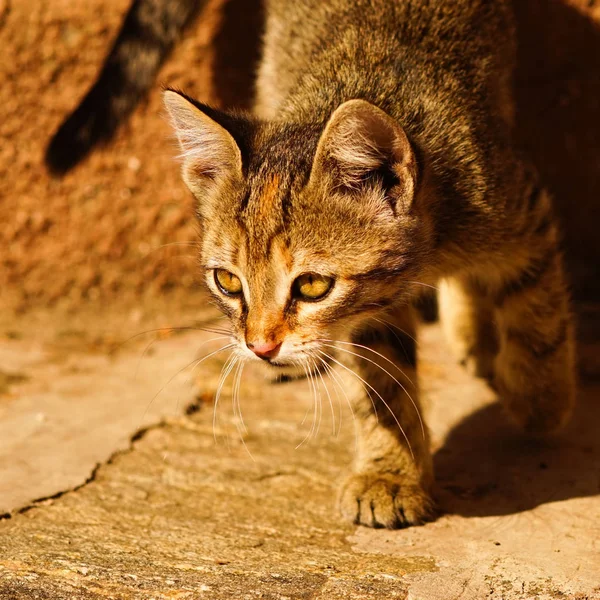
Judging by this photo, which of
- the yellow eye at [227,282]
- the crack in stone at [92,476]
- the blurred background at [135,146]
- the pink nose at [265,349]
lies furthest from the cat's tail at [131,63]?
the pink nose at [265,349]

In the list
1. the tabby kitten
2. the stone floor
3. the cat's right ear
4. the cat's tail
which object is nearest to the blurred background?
the cat's tail

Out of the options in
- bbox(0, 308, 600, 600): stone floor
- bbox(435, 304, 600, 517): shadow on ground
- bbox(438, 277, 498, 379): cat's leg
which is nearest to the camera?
bbox(0, 308, 600, 600): stone floor

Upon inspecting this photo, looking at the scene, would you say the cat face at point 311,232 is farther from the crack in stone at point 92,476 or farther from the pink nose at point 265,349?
the crack in stone at point 92,476

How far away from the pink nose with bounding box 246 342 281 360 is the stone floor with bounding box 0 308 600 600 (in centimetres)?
55

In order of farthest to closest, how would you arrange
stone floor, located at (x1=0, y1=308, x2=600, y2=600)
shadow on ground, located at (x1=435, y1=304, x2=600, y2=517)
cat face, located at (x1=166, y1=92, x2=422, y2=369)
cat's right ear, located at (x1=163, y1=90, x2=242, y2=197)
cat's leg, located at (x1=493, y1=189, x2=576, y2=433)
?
cat's leg, located at (x1=493, y1=189, x2=576, y2=433), shadow on ground, located at (x1=435, y1=304, x2=600, y2=517), cat's right ear, located at (x1=163, y1=90, x2=242, y2=197), cat face, located at (x1=166, y1=92, x2=422, y2=369), stone floor, located at (x1=0, y1=308, x2=600, y2=600)

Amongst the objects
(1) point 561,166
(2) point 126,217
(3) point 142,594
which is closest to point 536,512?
(3) point 142,594

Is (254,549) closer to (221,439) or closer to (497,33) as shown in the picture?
(221,439)

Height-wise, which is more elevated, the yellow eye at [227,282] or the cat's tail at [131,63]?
the cat's tail at [131,63]

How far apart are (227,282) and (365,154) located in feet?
1.94

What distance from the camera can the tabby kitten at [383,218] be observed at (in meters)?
2.59

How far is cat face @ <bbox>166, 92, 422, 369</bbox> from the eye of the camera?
256 cm

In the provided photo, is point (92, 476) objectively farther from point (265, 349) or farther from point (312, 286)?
point (312, 286)

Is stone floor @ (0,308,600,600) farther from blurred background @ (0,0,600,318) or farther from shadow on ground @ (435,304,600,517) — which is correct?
blurred background @ (0,0,600,318)

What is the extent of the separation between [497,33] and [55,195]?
2.27 m
